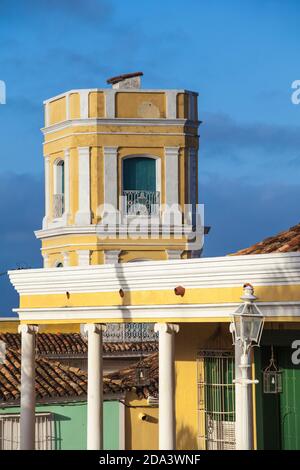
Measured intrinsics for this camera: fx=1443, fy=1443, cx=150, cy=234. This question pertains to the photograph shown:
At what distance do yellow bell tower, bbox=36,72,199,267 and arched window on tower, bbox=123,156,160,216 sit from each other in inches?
1.1

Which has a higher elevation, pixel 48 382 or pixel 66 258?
pixel 66 258

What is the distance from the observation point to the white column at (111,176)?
40750 mm

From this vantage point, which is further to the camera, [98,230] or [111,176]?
[111,176]

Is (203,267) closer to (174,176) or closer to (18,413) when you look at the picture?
(18,413)

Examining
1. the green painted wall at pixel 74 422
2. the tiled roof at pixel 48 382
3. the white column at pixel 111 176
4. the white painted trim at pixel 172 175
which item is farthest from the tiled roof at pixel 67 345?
the green painted wall at pixel 74 422

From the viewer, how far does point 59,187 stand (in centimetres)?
4197

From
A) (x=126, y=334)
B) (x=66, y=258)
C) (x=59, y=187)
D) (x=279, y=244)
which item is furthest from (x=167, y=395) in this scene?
(x=59, y=187)

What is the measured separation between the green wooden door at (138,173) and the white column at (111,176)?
1.39 ft

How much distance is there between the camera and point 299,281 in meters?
18.5

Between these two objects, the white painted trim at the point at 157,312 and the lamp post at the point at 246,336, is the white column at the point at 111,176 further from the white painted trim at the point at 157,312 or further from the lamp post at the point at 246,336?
the lamp post at the point at 246,336

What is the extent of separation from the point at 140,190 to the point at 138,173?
502 millimetres

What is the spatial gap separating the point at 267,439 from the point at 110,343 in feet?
57.4

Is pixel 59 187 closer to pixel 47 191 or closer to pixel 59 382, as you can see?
pixel 47 191

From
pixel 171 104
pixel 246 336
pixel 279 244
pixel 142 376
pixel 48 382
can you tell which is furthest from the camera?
pixel 171 104
